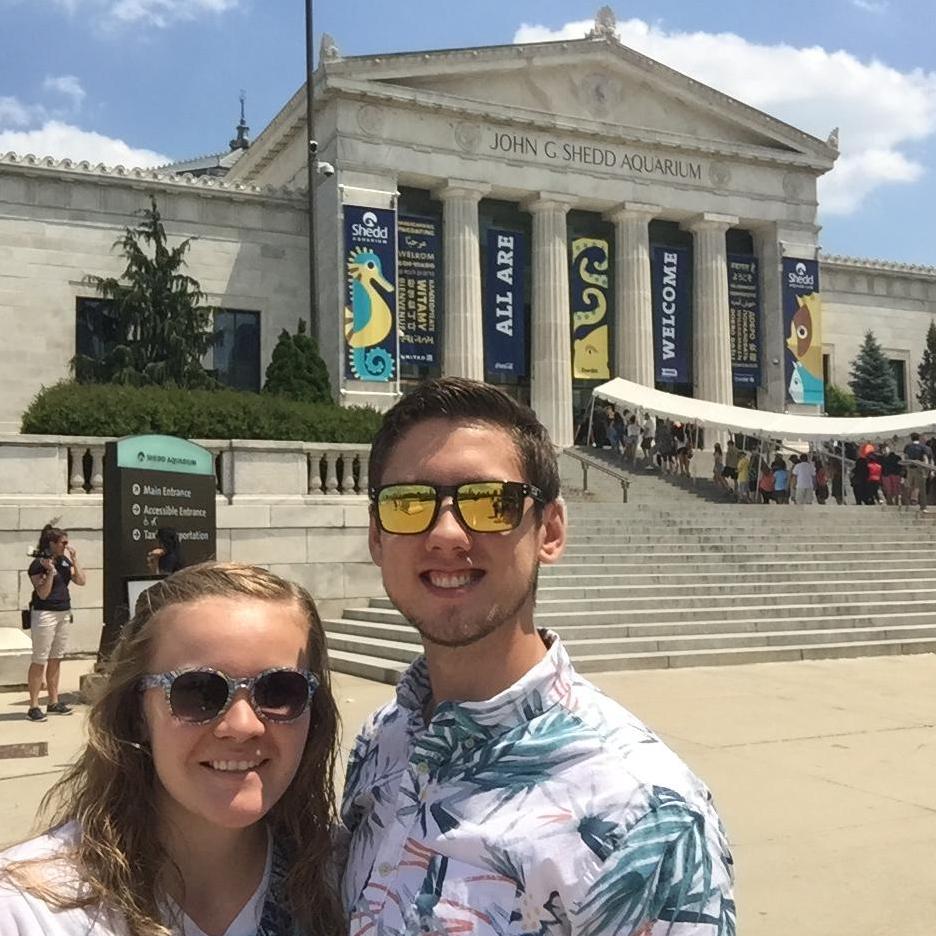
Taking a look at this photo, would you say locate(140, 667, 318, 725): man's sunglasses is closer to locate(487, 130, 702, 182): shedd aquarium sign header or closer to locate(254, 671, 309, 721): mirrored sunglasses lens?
locate(254, 671, 309, 721): mirrored sunglasses lens

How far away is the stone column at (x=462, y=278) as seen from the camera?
3195 cm

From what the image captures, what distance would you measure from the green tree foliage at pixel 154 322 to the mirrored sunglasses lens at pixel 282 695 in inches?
1007

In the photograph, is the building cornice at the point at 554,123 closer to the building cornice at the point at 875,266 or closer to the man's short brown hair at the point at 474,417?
the building cornice at the point at 875,266

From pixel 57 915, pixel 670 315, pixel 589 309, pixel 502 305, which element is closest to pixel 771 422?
pixel 589 309

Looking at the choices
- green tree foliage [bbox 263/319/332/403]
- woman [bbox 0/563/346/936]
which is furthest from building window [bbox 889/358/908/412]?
woman [bbox 0/563/346/936]

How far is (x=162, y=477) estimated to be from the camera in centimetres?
1088

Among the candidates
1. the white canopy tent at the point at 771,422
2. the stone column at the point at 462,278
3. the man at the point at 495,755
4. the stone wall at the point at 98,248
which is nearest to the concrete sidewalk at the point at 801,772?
the man at the point at 495,755

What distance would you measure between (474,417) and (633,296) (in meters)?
34.0

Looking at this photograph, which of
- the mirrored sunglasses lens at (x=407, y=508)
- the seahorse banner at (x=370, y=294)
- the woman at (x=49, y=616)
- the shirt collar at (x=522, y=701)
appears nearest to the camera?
the shirt collar at (x=522, y=701)

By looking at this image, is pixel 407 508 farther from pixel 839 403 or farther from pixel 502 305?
pixel 839 403

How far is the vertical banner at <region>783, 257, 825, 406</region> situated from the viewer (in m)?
36.4

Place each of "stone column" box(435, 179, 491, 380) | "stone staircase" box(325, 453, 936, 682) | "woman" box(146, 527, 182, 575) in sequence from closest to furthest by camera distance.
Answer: "woman" box(146, 527, 182, 575) < "stone staircase" box(325, 453, 936, 682) < "stone column" box(435, 179, 491, 380)

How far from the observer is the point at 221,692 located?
191 cm

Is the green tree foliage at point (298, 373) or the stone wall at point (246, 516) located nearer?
the stone wall at point (246, 516)
